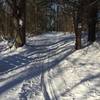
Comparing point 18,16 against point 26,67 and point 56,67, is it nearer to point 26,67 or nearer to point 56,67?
point 26,67

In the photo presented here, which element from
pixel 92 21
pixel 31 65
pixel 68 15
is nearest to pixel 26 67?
pixel 31 65

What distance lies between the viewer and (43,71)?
12.0 metres

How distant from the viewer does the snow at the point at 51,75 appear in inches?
345

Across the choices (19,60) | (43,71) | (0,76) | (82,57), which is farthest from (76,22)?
(0,76)

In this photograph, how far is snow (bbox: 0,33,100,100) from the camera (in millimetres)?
8773

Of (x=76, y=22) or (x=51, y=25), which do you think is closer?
(x=76, y=22)

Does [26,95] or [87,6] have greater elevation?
[87,6]

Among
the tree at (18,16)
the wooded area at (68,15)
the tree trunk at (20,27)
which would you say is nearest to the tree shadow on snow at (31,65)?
the wooded area at (68,15)

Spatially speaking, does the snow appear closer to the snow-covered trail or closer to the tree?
the snow-covered trail

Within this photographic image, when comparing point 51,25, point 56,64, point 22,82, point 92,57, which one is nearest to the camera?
point 22,82

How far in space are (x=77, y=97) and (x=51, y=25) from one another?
3270cm

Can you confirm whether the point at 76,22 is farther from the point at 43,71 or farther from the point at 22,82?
the point at 22,82

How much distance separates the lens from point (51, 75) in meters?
11.3

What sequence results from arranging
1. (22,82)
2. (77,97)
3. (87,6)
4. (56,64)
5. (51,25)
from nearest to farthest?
1. (77,97)
2. (22,82)
3. (56,64)
4. (87,6)
5. (51,25)
